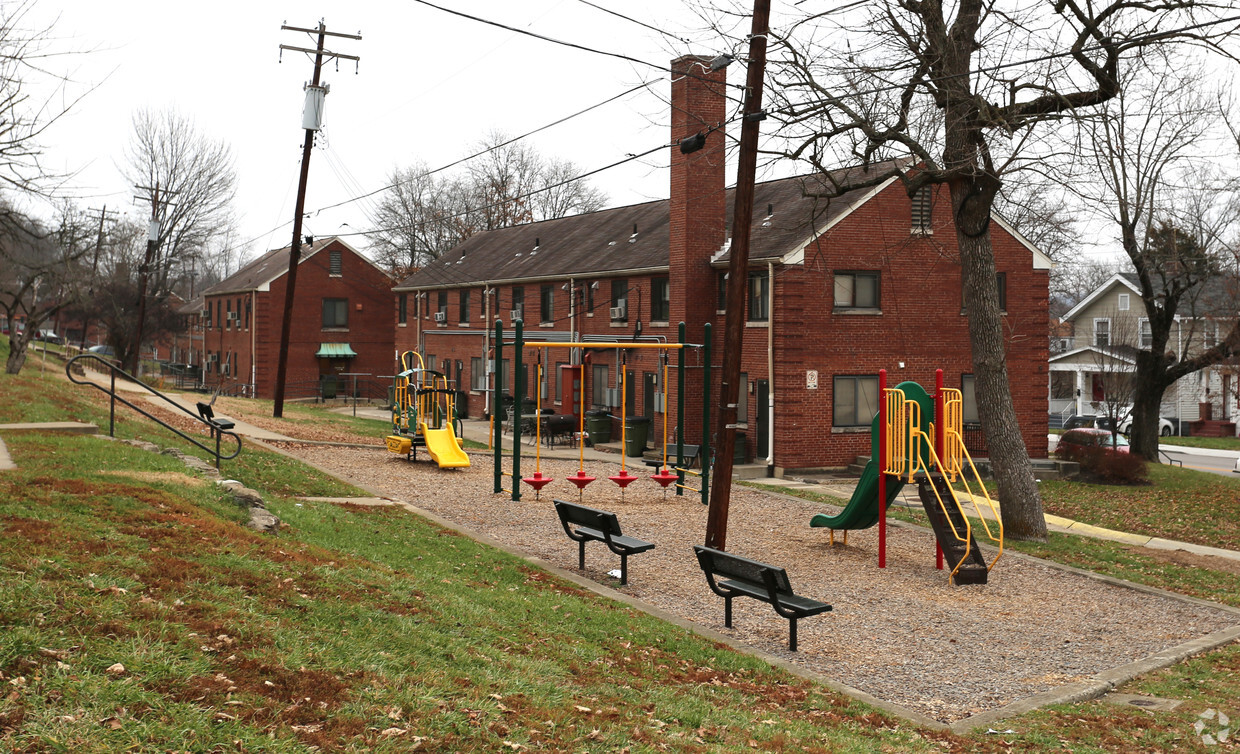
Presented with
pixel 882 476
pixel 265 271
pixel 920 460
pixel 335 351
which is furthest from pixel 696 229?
pixel 265 271

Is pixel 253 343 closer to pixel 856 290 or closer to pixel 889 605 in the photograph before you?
pixel 856 290

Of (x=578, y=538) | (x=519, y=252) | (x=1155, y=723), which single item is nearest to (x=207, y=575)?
→ (x=578, y=538)

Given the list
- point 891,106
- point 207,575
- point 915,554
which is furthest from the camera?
point 891,106

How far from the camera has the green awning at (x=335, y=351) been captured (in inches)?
2130

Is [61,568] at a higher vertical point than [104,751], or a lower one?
higher

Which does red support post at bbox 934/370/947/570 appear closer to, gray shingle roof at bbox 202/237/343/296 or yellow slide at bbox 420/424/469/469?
yellow slide at bbox 420/424/469/469

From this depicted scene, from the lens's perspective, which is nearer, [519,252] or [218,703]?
[218,703]

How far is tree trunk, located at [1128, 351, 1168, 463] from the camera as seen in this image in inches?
1178

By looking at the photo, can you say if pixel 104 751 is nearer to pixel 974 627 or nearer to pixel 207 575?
pixel 207 575

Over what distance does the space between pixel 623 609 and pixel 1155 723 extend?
4899mm

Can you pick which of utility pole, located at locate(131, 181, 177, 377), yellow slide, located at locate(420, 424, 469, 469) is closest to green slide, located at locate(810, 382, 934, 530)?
yellow slide, located at locate(420, 424, 469, 469)

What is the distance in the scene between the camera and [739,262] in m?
12.4

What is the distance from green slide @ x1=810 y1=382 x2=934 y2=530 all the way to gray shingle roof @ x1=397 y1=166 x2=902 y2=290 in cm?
896

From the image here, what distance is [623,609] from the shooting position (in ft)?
33.9
